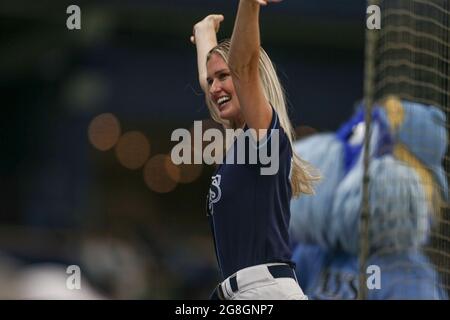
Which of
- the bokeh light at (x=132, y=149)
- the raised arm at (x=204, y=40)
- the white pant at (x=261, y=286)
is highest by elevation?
the bokeh light at (x=132, y=149)

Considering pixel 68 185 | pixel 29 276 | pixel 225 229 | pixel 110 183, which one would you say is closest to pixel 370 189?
pixel 225 229

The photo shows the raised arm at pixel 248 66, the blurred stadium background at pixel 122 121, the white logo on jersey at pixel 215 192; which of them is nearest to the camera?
the raised arm at pixel 248 66

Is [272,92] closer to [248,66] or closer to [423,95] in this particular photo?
[248,66]

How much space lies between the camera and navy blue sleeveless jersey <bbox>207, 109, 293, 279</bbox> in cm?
354

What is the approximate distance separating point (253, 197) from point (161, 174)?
11929 mm

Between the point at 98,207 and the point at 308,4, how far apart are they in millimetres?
4811

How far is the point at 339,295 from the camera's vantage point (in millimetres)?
5820

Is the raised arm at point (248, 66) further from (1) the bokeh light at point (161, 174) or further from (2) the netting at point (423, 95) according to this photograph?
(1) the bokeh light at point (161, 174)

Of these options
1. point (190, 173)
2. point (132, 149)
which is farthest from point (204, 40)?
point (132, 149)

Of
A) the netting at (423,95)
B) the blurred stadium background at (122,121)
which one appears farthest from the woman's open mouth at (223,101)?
the blurred stadium background at (122,121)

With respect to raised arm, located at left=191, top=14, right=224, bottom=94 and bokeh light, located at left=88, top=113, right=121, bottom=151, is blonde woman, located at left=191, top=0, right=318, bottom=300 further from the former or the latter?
bokeh light, located at left=88, top=113, right=121, bottom=151

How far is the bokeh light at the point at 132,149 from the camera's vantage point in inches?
574

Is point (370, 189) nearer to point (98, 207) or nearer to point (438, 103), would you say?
point (438, 103)

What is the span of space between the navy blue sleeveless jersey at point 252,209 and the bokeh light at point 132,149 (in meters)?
10.8
